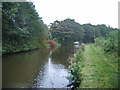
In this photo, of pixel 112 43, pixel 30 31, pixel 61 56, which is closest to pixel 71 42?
pixel 30 31

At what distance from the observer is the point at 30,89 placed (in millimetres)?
4734

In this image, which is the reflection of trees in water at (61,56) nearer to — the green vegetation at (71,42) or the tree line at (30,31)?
the green vegetation at (71,42)

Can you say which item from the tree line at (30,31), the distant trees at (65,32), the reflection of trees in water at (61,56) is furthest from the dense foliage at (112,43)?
the distant trees at (65,32)

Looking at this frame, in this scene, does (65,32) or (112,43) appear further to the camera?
(65,32)

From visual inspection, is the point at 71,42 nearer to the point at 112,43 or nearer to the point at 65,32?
the point at 65,32

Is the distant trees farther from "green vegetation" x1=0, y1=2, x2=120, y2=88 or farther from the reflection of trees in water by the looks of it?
the reflection of trees in water

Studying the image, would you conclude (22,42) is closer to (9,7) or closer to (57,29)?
(9,7)

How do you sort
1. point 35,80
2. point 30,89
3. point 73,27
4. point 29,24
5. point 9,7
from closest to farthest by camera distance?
1. point 30,89
2. point 35,80
3. point 9,7
4. point 29,24
5. point 73,27

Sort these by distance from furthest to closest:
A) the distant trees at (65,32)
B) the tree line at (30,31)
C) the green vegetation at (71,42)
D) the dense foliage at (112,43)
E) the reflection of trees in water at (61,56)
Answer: the distant trees at (65,32), the tree line at (30,31), the reflection of trees in water at (61,56), the dense foliage at (112,43), the green vegetation at (71,42)

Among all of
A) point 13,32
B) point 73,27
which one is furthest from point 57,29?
point 13,32

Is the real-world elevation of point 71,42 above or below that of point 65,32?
below

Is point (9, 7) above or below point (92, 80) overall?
above

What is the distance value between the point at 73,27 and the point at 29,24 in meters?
23.1

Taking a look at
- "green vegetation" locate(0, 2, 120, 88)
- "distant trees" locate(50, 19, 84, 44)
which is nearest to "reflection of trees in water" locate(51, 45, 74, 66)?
"green vegetation" locate(0, 2, 120, 88)
